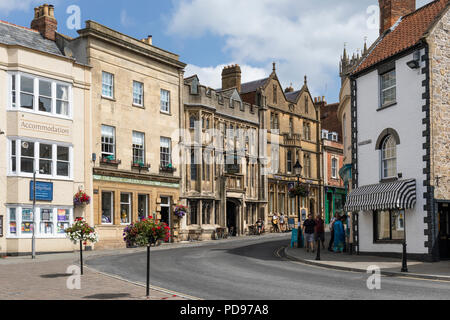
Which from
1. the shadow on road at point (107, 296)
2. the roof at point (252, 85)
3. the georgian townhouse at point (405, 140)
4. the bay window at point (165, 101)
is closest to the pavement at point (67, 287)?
the shadow on road at point (107, 296)

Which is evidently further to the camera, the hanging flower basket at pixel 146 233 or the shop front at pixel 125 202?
the shop front at pixel 125 202

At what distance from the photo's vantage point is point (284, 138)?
5231cm

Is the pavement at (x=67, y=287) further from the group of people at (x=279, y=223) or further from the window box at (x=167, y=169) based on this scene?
the group of people at (x=279, y=223)

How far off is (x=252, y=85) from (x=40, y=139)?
1080 inches

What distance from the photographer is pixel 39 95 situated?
28969mm

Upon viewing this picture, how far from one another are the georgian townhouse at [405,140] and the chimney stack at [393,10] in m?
2.21

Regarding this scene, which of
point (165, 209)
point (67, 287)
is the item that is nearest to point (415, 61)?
point (67, 287)

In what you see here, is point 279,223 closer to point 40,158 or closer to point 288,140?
point 288,140

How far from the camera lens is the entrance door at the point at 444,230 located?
2158 centimetres

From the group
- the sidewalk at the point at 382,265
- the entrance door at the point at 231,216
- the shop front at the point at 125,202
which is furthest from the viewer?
the entrance door at the point at 231,216

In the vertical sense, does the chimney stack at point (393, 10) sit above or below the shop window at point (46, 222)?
above

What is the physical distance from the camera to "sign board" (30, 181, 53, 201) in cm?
2828

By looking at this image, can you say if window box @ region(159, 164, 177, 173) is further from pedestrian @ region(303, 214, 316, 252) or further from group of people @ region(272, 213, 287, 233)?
group of people @ region(272, 213, 287, 233)
